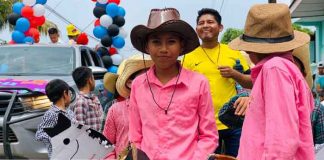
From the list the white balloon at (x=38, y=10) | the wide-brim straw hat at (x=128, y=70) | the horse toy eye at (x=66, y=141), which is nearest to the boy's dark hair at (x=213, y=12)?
the wide-brim straw hat at (x=128, y=70)

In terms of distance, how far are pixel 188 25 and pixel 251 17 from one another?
495 millimetres

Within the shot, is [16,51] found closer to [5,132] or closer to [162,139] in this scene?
[5,132]

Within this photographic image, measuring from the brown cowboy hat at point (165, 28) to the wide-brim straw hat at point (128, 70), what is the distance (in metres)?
0.47

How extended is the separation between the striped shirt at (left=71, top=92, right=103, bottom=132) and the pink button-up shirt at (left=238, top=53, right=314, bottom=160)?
8.38 ft

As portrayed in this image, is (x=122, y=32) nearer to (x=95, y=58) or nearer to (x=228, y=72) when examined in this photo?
(x=95, y=58)

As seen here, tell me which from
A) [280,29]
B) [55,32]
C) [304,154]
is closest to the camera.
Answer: [304,154]

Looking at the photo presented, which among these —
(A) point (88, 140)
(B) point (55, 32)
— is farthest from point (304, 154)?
(B) point (55, 32)

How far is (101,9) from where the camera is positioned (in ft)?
38.1

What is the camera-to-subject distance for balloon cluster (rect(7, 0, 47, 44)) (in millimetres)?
10992

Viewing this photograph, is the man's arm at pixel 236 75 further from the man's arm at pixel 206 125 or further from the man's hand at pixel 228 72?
the man's arm at pixel 206 125

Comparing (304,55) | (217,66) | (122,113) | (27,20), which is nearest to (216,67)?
(217,66)

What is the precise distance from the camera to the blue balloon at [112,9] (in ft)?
37.0

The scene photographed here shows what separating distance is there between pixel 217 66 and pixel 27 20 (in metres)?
7.72

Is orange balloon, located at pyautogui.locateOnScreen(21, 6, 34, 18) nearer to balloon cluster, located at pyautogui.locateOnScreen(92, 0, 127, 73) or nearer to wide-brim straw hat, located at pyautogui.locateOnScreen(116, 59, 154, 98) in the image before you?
balloon cluster, located at pyautogui.locateOnScreen(92, 0, 127, 73)
